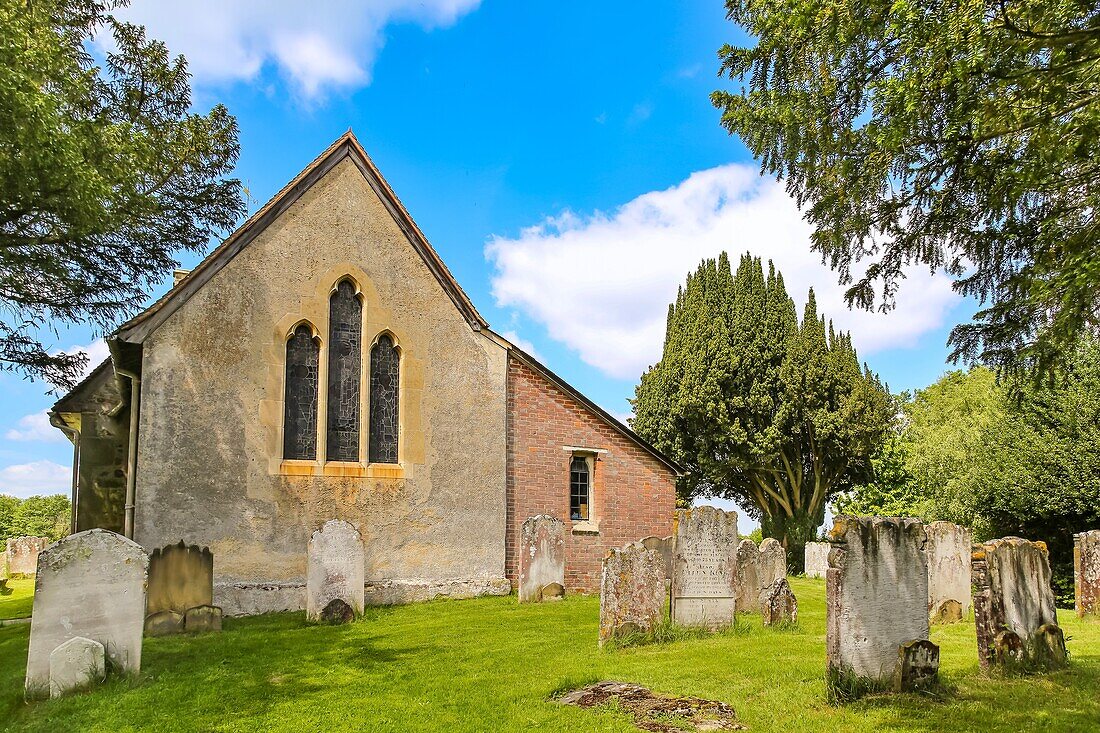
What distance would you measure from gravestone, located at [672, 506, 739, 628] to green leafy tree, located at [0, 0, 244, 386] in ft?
39.0

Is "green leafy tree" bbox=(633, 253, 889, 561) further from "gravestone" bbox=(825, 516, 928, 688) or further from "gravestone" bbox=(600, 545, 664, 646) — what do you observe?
"gravestone" bbox=(825, 516, 928, 688)

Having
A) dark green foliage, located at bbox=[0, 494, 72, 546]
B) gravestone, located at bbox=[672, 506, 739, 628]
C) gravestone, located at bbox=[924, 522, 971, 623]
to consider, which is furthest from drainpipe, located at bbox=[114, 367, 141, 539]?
dark green foliage, located at bbox=[0, 494, 72, 546]

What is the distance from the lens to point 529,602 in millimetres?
15109

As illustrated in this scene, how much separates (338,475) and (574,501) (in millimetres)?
6052

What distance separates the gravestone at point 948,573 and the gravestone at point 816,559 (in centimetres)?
1278

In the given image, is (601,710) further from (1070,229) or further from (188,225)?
(188,225)

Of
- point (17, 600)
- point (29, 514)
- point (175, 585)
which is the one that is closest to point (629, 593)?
point (175, 585)

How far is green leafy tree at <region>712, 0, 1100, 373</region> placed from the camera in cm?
585

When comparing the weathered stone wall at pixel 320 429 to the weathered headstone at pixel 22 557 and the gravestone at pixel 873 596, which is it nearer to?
the gravestone at pixel 873 596

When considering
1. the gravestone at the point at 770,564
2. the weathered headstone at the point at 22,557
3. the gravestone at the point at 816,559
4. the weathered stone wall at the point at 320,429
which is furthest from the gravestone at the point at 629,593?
the weathered headstone at the point at 22,557

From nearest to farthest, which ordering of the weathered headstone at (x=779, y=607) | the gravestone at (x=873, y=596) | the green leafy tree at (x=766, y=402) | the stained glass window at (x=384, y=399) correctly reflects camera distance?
the gravestone at (x=873, y=596) < the weathered headstone at (x=779, y=607) < the stained glass window at (x=384, y=399) < the green leafy tree at (x=766, y=402)

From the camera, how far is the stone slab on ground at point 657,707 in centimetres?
700

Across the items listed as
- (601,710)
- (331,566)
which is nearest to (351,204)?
(331,566)

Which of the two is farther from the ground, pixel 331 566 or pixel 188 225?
pixel 188 225
